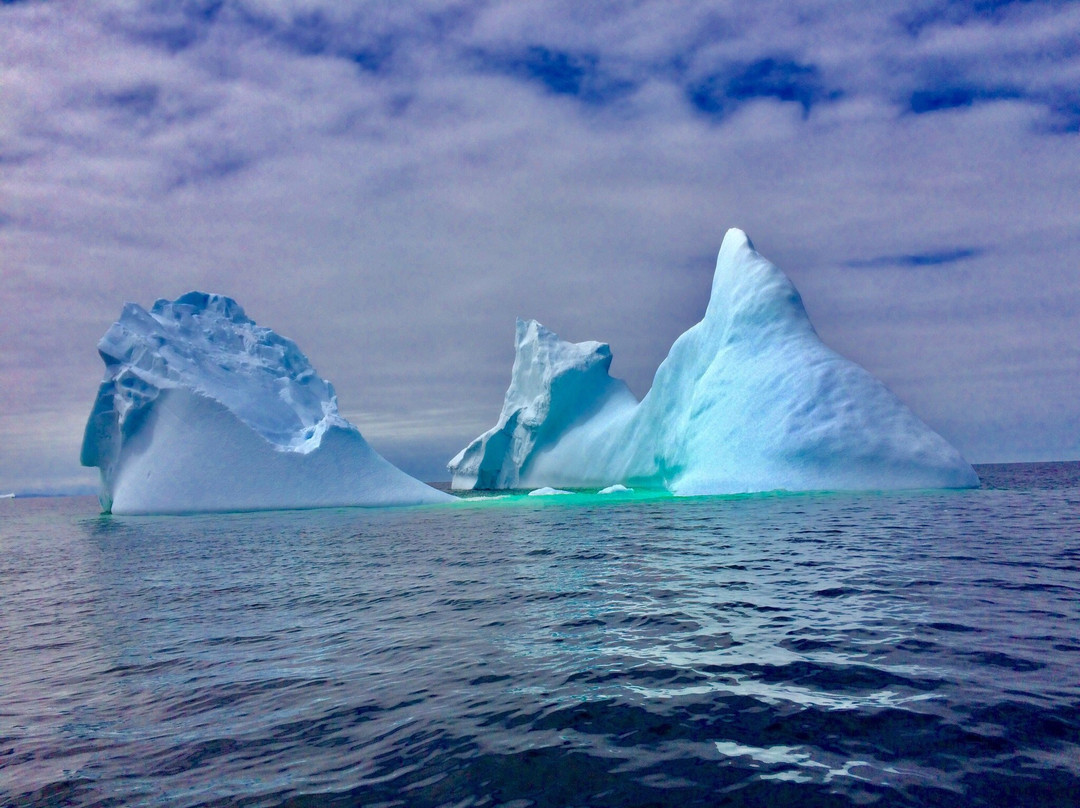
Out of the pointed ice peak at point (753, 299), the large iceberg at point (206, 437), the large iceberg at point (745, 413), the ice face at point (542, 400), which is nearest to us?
the large iceberg at point (745, 413)

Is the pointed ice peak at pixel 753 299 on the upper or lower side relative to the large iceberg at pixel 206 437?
upper

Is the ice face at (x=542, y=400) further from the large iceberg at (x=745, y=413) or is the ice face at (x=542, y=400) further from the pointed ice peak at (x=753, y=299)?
the pointed ice peak at (x=753, y=299)

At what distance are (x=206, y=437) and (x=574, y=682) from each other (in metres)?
24.5

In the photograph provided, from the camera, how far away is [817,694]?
408 cm

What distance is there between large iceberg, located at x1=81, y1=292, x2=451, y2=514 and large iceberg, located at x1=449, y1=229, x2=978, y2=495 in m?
11.7

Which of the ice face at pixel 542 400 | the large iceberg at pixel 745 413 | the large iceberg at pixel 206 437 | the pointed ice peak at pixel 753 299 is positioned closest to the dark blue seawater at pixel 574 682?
the large iceberg at pixel 745 413

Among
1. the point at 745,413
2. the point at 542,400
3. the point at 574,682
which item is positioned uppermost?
the point at 542,400

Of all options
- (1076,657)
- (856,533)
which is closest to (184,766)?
(1076,657)

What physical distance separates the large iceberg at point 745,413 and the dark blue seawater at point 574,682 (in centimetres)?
1229

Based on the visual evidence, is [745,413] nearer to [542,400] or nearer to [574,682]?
[542,400]

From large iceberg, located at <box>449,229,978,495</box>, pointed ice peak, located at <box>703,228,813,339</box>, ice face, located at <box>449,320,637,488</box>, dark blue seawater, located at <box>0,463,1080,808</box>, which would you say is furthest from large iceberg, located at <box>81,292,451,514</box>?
dark blue seawater, located at <box>0,463,1080,808</box>

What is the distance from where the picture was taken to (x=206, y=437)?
82.8ft

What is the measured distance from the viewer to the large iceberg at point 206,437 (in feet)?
83.1

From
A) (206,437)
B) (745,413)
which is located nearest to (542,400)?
(745,413)
